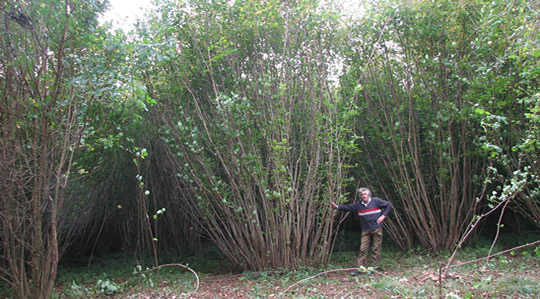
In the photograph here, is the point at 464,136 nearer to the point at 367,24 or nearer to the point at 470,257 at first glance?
the point at 470,257

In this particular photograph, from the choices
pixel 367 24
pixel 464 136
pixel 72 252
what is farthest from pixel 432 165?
pixel 72 252

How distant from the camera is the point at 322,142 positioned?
5.80 meters

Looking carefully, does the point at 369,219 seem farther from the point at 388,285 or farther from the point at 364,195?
the point at 388,285

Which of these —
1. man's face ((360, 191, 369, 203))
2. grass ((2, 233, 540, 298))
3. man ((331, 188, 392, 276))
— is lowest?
grass ((2, 233, 540, 298))

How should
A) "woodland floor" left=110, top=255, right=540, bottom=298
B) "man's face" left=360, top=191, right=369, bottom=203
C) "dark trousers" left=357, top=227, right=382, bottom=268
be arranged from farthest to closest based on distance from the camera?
"man's face" left=360, top=191, right=369, bottom=203
"dark trousers" left=357, top=227, right=382, bottom=268
"woodland floor" left=110, top=255, right=540, bottom=298

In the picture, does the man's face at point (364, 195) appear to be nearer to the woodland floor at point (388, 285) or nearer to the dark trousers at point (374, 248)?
the dark trousers at point (374, 248)

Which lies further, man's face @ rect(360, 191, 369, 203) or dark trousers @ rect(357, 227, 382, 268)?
man's face @ rect(360, 191, 369, 203)

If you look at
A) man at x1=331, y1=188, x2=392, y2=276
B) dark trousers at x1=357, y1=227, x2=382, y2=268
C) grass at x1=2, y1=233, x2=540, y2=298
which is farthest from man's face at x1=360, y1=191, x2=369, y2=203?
grass at x1=2, y1=233, x2=540, y2=298

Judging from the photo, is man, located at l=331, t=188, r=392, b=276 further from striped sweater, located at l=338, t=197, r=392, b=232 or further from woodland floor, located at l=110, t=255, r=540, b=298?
woodland floor, located at l=110, t=255, r=540, b=298

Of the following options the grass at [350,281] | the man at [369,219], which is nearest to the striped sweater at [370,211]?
the man at [369,219]

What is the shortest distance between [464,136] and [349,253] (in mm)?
2969

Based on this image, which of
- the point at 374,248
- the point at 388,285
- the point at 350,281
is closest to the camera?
the point at 388,285

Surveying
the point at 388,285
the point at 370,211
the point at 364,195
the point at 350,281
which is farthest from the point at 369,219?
the point at 388,285

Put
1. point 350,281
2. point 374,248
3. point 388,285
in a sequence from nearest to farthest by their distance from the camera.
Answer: point 388,285, point 350,281, point 374,248
